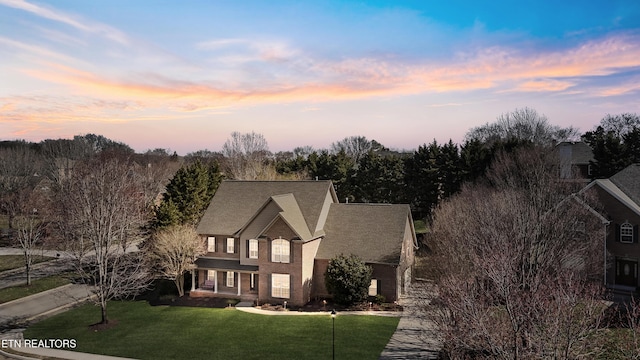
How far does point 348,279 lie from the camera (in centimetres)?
3139

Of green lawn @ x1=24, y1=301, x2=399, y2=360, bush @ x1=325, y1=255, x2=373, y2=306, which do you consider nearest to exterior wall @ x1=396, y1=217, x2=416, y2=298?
bush @ x1=325, y1=255, x2=373, y2=306

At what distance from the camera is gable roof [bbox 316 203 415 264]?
110ft

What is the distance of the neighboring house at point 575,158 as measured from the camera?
4933cm

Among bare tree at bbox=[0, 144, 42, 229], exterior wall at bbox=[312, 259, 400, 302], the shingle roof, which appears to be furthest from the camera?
bare tree at bbox=[0, 144, 42, 229]

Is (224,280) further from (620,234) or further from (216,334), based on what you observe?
(620,234)

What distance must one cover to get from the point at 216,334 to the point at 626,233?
106 feet

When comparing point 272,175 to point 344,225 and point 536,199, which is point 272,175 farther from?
point 536,199

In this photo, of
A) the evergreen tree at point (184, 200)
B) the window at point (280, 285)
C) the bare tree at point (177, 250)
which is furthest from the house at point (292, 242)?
the evergreen tree at point (184, 200)

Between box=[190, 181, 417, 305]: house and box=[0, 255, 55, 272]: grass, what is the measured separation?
23040 mm

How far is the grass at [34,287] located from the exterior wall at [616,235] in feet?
153

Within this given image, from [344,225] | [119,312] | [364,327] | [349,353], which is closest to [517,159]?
[344,225]

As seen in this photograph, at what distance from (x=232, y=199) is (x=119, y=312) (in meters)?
12.7

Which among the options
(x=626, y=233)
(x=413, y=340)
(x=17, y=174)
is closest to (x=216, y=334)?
(x=413, y=340)

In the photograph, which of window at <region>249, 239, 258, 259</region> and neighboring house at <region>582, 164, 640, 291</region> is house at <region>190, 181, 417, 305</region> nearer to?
window at <region>249, 239, 258, 259</region>
